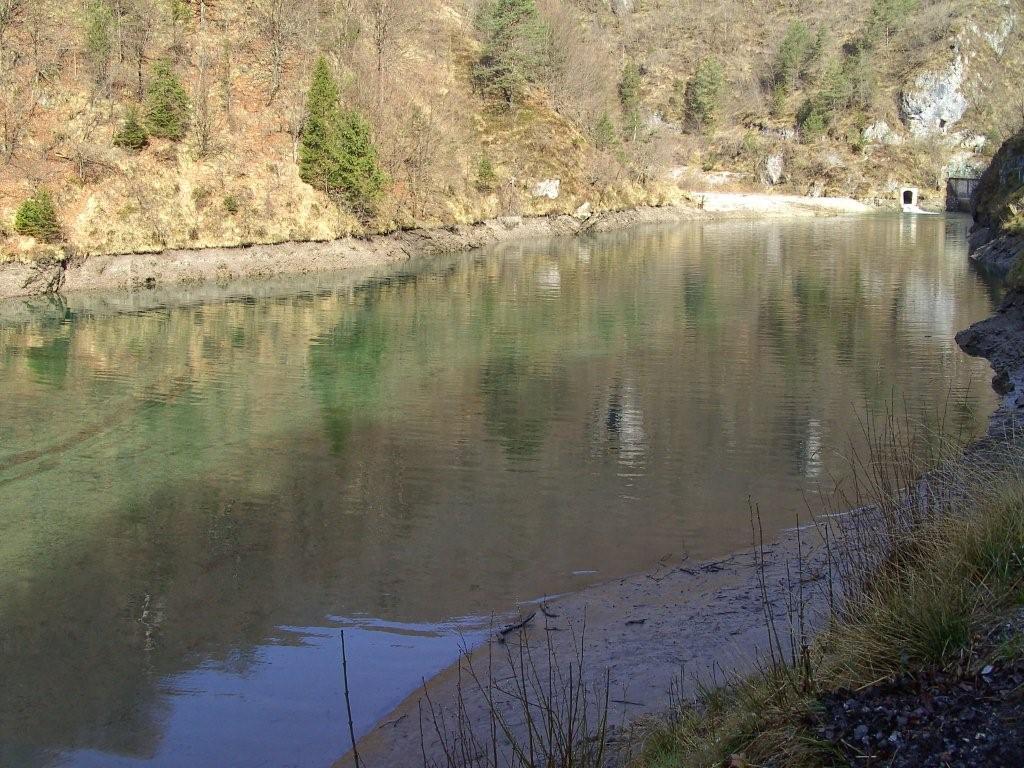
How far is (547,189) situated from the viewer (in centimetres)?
6494

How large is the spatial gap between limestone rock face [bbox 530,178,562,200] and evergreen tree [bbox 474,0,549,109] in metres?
9.60

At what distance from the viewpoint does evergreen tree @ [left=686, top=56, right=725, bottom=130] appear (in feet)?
371

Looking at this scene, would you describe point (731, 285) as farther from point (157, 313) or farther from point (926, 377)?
point (157, 313)

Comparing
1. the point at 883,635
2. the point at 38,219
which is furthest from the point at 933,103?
the point at 883,635

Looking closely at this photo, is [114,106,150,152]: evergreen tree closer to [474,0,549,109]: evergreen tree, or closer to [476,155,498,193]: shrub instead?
[476,155,498,193]: shrub

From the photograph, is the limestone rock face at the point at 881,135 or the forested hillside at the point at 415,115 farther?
the limestone rock face at the point at 881,135

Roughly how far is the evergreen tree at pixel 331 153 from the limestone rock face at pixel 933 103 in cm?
9523

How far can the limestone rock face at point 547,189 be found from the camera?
6421 cm

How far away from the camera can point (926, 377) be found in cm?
1716

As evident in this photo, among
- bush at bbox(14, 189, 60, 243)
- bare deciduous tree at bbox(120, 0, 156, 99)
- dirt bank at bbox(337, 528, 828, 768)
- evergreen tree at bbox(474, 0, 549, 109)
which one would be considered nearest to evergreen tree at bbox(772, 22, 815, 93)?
evergreen tree at bbox(474, 0, 549, 109)

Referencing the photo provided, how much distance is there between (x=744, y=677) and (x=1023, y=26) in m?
151

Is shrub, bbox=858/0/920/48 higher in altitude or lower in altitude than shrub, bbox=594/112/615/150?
higher

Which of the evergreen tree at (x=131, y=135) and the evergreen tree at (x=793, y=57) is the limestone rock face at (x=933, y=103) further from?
the evergreen tree at (x=131, y=135)

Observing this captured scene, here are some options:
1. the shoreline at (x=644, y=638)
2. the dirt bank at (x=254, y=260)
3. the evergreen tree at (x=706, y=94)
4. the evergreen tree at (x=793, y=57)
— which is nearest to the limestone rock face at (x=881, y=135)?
the evergreen tree at (x=793, y=57)
